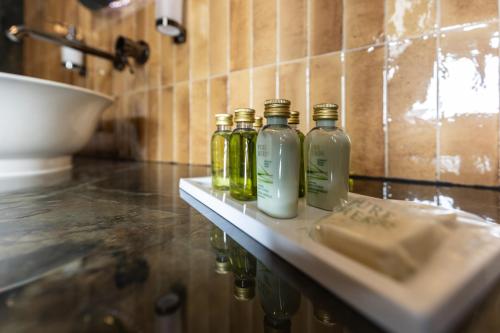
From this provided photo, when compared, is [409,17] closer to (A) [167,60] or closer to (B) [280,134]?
(B) [280,134]

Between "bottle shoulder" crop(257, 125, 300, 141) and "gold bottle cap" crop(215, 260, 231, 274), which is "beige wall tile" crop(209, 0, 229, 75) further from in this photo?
"gold bottle cap" crop(215, 260, 231, 274)

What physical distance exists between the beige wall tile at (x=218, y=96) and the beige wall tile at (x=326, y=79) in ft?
1.14

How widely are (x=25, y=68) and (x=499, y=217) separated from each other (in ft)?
7.01

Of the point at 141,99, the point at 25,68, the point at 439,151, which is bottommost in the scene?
the point at 439,151

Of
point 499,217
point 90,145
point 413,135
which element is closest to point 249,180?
point 499,217

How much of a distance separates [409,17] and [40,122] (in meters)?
0.99

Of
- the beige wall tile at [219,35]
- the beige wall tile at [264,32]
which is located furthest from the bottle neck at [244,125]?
the beige wall tile at [219,35]

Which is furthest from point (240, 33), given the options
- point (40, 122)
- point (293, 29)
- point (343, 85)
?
point (40, 122)

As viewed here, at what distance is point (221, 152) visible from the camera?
1.63 feet

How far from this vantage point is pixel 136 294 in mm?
184

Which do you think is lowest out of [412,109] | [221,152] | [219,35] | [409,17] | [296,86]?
[221,152]

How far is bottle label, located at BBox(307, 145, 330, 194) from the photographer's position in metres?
0.34

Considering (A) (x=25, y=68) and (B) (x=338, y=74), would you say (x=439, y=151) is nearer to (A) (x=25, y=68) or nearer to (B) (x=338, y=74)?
(B) (x=338, y=74)

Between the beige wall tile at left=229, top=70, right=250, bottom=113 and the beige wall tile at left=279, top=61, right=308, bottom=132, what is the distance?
14 centimetres
